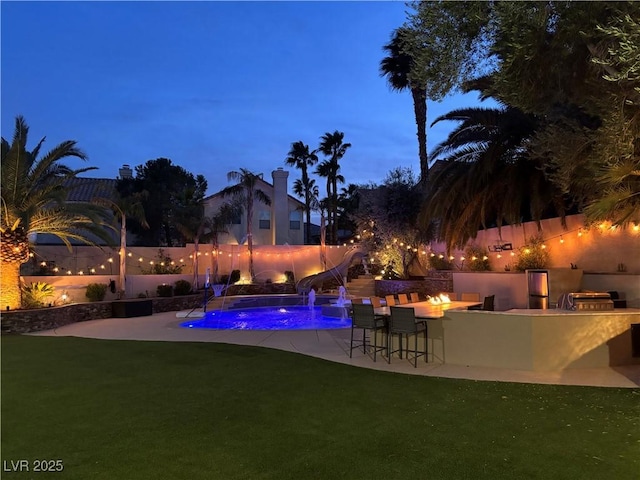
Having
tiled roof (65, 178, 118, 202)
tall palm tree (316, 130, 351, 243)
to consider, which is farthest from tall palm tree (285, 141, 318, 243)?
tiled roof (65, 178, 118, 202)

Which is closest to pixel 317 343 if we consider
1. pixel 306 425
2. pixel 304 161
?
pixel 306 425

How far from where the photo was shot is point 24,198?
42.5ft

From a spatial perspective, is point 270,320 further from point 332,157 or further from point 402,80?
point 332,157

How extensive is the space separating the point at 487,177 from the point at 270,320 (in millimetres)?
8480

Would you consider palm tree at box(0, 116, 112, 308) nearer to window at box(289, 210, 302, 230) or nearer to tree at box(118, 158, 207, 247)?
tree at box(118, 158, 207, 247)

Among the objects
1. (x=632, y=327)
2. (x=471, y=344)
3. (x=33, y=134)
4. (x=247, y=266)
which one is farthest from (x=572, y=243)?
(x=33, y=134)

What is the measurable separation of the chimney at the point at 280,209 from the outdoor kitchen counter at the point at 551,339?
880 inches

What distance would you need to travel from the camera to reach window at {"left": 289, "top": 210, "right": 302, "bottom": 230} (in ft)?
99.7

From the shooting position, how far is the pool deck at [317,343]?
6.65m

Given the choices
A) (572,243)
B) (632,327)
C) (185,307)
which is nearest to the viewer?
(632,327)

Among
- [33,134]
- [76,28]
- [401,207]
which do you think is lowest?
[401,207]

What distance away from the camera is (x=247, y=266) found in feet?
76.4

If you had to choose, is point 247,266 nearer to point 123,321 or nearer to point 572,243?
point 123,321

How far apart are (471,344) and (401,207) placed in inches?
519
